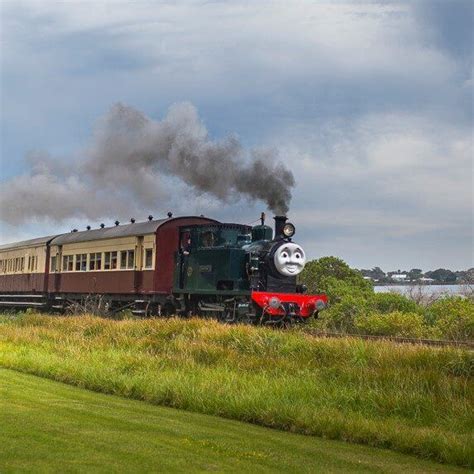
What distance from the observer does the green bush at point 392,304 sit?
101 feet

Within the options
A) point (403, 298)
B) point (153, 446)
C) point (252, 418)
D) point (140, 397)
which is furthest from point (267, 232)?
point (153, 446)

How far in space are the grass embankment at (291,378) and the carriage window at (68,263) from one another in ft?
48.6

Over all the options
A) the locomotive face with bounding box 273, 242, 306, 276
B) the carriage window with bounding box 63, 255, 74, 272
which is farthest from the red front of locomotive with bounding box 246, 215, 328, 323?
the carriage window with bounding box 63, 255, 74, 272

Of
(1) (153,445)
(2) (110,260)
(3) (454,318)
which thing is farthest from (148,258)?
(1) (153,445)

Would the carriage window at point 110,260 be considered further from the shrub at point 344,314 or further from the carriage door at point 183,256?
the shrub at point 344,314

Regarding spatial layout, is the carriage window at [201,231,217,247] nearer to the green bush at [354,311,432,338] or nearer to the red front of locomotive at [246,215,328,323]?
the red front of locomotive at [246,215,328,323]

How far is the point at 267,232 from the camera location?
2430cm

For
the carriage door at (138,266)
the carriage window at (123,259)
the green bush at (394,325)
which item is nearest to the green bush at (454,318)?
the green bush at (394,325)

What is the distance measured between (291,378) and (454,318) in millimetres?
12794

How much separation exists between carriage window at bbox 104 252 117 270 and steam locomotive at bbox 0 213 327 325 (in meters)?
0.01

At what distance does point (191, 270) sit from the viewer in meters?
24.5

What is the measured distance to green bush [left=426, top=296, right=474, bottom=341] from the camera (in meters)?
22.1

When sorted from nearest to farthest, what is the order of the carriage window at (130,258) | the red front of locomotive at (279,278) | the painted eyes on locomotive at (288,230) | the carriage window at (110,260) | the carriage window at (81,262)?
the red front of locomotive at (279,278) < the painted eyes on locomotive at (288,230) < the carriage window at (130,258) < the carriage window at (110,260) < the carriage window at (81,262)

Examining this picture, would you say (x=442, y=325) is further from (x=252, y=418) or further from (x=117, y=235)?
(x=252, y=418)
